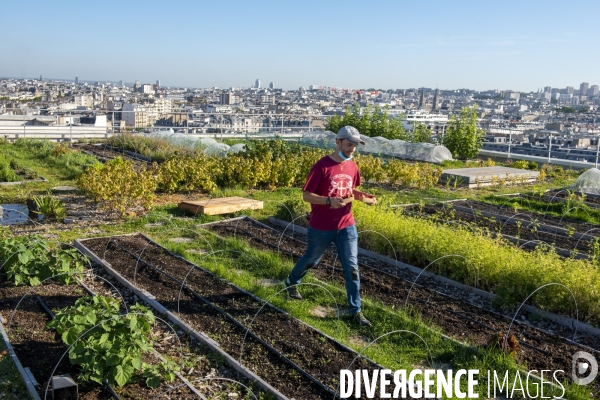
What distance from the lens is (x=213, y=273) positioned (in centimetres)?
622

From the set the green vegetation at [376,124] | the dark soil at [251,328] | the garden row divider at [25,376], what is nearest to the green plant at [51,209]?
the dark soil at [251,328]

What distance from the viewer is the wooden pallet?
8.97 meters

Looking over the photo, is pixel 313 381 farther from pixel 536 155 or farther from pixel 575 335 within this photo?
pixel 536 155

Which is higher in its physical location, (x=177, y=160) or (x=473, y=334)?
(x=177, y=160)

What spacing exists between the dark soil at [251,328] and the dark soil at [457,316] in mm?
1139

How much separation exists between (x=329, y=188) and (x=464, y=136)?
13197mm

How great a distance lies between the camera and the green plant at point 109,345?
144 inches

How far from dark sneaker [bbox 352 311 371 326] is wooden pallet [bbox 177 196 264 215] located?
171 inches

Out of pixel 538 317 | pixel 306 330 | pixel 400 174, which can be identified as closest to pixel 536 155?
pixel 400 174

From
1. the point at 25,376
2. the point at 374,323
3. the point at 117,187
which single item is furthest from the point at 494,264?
the point at 117,187

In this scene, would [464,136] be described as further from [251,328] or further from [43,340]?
[43,340]

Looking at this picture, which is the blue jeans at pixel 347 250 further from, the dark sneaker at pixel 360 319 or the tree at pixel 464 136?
the tree at pixel 464 136

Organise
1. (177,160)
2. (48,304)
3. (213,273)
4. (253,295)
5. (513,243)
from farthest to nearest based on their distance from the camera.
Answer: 1. (177,160)
2. (513,243)
3. (213,273)
4. (253,295)
5. (48,304)

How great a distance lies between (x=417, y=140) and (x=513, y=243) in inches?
434
